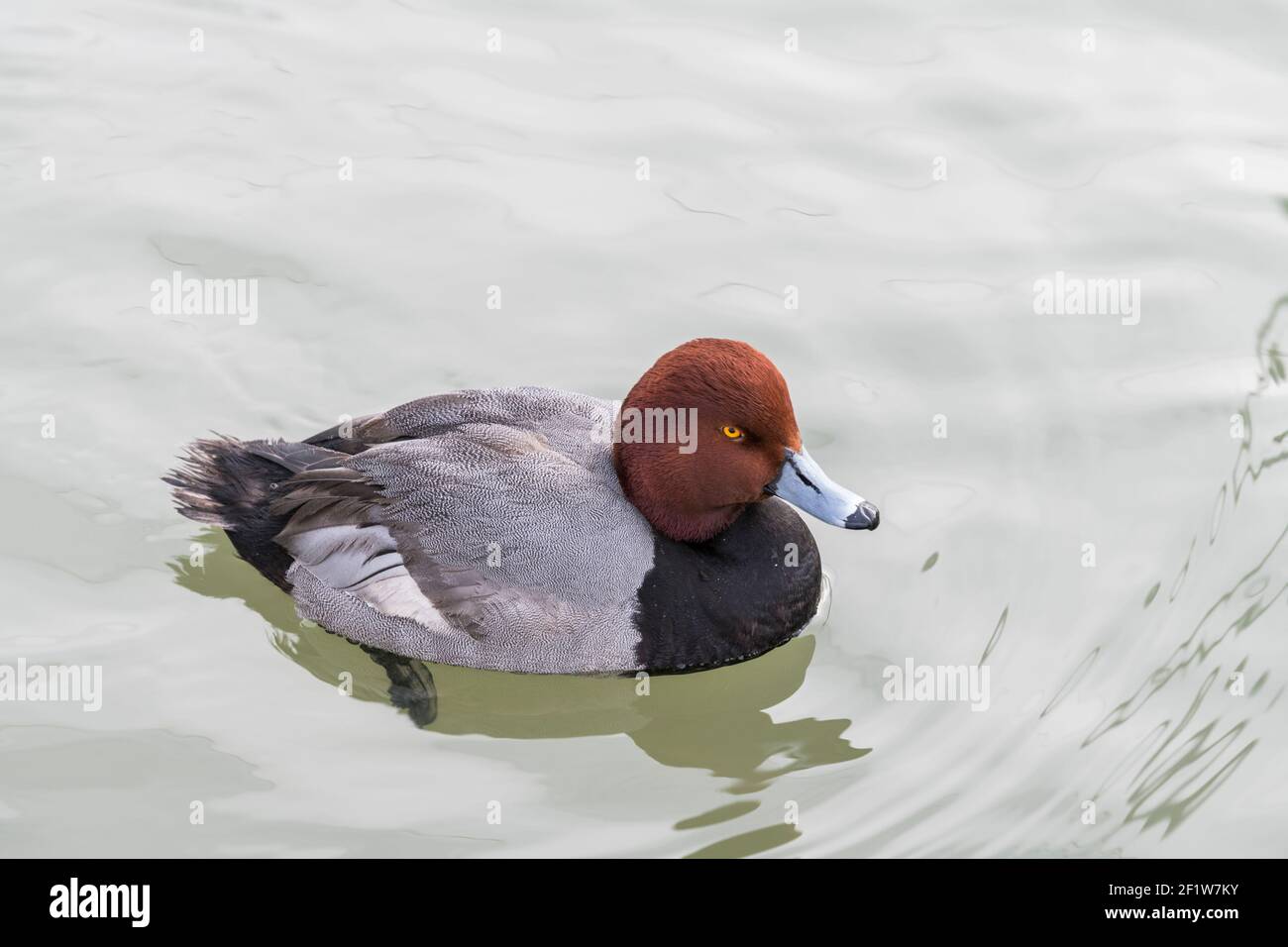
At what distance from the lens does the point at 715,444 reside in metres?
6.69

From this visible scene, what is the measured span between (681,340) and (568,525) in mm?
2207

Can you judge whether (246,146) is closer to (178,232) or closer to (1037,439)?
(178,232)

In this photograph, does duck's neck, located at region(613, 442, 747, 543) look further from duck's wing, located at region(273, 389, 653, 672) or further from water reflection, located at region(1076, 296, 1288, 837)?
water reflection, located at region(1076, 296, 1288, 837)

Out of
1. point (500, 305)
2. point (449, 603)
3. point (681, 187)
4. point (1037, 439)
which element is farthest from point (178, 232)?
point (1037, 439)

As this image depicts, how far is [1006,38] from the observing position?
415 inches

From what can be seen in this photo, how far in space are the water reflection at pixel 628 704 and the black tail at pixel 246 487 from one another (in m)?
0.36

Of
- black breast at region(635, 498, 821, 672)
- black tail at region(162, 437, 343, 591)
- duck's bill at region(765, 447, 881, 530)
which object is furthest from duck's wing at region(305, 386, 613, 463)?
duck's bill at region(765, 447, 881, 530)

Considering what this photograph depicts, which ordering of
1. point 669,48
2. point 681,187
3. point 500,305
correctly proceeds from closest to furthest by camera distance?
point 500,305 < point 681,187 < point 669,48

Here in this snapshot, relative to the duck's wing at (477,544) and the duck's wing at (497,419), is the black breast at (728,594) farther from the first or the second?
the duck's wing at (497,419)

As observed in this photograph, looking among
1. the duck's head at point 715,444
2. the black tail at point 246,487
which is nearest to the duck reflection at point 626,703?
the black tail at point 246,487

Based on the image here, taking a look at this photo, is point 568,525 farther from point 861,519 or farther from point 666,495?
point 861,519

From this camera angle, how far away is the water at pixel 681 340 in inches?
253

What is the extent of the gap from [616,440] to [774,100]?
397cm

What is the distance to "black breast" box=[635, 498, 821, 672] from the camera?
679 centimetres
